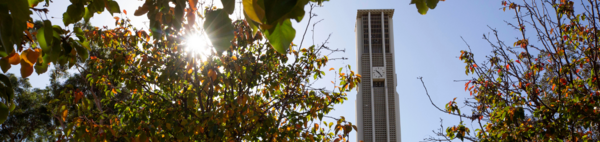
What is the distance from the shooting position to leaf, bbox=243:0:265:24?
444 millimetres

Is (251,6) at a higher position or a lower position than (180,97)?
lower

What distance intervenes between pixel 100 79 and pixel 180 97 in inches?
30.3

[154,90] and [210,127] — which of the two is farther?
[154,90]

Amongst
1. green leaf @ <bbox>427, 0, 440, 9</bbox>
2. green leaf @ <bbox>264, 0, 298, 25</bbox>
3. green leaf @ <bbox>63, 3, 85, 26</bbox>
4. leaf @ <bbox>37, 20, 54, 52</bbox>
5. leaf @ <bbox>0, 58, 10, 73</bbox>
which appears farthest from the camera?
green leaf @ <bbox>63, 3, 85, 26</bbox>

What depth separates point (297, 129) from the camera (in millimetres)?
3377

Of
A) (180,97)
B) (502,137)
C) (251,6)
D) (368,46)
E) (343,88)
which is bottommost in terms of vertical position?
(251,6)

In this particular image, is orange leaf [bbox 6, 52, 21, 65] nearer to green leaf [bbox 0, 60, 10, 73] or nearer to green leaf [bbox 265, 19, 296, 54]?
green leaf [bbox 0, 60, 10, 73]

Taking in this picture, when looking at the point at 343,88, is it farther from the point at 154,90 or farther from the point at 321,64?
the point at 154,90

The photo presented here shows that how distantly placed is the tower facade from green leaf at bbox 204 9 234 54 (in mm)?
28597

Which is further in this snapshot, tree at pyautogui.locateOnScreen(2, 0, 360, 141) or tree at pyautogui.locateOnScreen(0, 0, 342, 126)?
tree at pyautogui.locateOnScreen(2, 0, 360, 141)

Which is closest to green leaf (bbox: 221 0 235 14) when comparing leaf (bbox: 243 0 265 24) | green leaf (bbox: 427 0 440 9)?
leaf (bbox: 243 0 265 24)

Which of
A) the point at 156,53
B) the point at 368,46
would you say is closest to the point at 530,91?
the point at 156,53

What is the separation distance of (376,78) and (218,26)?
30.6m

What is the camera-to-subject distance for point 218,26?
60cm
